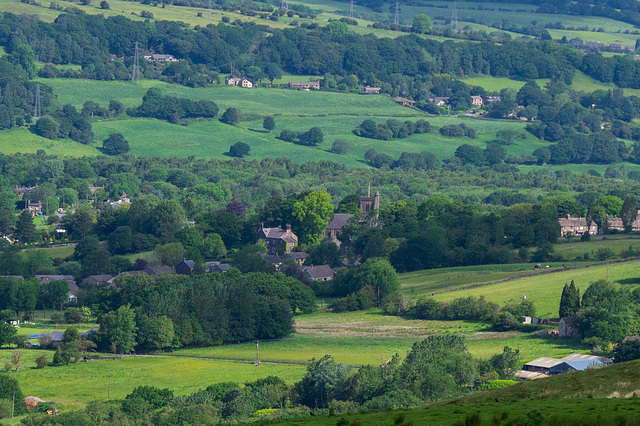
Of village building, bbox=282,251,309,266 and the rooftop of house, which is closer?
the rooftop of house

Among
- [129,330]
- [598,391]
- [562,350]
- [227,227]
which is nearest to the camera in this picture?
[598,391]

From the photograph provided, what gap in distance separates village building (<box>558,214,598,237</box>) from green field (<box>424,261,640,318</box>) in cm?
2372

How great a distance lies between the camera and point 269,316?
9619 centimetres

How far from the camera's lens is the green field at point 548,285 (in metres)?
98.4

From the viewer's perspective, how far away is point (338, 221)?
14462 centimetres

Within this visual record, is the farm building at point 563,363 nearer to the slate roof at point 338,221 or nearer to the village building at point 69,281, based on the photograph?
the village building at point 69,281

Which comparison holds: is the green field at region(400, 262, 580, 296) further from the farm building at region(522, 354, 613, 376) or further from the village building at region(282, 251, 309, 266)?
the farm building at region(522, 354, 613, 376)

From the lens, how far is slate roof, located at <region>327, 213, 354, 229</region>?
143625 millimetres

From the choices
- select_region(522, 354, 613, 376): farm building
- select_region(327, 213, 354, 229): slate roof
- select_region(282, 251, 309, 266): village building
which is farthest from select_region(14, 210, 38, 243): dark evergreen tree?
select_region(522, 354, 613, 376): farm building

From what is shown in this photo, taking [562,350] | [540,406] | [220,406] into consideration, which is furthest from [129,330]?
[540,406]

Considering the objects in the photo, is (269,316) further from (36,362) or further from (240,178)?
(240,178)

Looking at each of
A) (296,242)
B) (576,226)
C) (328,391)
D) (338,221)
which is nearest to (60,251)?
(296,242)

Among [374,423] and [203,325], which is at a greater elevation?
[374,423]

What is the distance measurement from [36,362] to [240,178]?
11423 centimetres
